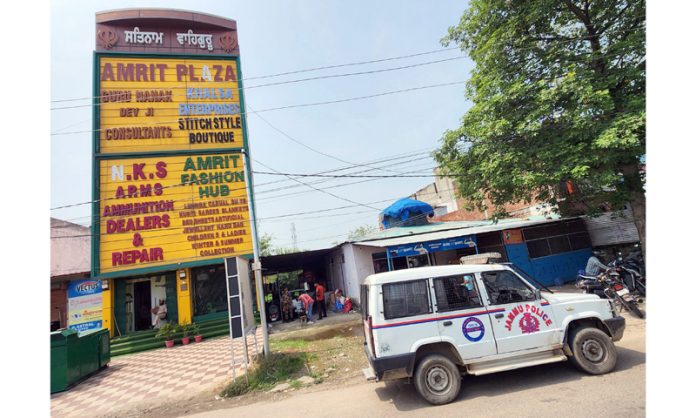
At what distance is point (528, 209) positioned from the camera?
20.0 m

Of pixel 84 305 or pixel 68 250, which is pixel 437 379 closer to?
pixel 84 305

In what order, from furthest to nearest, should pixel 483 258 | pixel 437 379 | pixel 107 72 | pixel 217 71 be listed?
pixel 217 71
pixel 107 72
pixel 483 258
pixel 437 379

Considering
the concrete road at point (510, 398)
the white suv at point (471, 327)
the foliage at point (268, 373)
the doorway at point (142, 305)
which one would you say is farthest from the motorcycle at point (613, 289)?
the doorway at point (142, 305)

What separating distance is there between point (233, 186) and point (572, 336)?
13901 millimetres

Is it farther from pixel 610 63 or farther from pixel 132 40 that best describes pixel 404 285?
pixel 132 40

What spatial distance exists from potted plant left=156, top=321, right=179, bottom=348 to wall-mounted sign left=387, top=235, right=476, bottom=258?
1007cm

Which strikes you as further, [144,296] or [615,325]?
[144,296]

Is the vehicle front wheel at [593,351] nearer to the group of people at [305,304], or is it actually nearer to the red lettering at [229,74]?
the group of people at [305,304]

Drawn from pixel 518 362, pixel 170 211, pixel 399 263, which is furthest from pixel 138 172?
pixel 518 362

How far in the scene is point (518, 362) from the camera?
16.0 feet

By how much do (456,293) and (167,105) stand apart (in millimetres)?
15881

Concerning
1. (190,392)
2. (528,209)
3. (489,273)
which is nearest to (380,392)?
(489,273)

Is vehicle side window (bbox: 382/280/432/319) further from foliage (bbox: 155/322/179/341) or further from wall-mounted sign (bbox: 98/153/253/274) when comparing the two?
foliage (bbox: 155/322/179/341)

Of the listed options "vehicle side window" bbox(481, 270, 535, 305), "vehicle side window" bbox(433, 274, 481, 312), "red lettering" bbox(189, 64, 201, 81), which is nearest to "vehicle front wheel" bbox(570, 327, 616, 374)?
"vehicle side window" bbox(481, 270, 535, 305)
